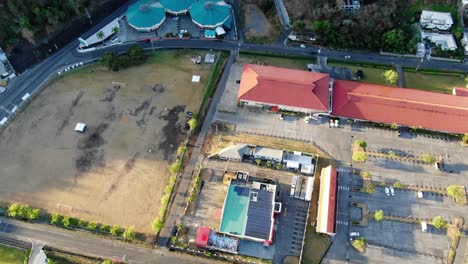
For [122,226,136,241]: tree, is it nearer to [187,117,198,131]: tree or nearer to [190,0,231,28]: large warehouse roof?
[187,117,198,131]: tree

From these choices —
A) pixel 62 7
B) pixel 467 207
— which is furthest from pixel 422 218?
pixel 62 7

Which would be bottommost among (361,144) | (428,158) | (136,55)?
(428,158)

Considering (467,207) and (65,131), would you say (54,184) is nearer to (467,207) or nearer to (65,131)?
(65,131)

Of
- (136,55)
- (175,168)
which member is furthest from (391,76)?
(136,55)

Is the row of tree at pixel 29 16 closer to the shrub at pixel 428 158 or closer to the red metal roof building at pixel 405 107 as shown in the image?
the red metal roof building at pixel 405 107

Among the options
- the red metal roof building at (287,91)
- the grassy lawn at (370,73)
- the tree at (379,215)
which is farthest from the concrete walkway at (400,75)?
the tree at (379,215)

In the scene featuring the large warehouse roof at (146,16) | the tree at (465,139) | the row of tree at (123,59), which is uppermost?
the large warehouse roof at (146,16)

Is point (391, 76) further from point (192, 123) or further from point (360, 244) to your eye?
point (192, 123)
